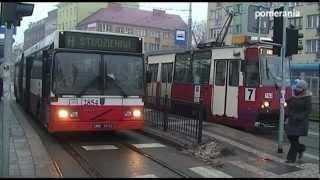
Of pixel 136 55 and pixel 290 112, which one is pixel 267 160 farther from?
pixel 136 55

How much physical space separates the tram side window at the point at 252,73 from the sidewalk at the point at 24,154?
651 cm

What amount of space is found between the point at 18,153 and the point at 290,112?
18.8ft

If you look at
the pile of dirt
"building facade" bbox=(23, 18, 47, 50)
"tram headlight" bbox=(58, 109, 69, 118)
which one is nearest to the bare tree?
"building facade" bbox=(23, 18, 47, 50)

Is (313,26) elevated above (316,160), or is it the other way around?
(313,26)

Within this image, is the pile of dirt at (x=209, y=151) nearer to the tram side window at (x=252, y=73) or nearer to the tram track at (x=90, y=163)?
the tram track at (x=90, y=163)

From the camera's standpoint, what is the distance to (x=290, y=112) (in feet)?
39.8

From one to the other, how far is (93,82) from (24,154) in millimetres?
2857

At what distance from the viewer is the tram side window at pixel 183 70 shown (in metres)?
22.5

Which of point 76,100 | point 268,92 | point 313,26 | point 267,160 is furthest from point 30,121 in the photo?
point 313,26

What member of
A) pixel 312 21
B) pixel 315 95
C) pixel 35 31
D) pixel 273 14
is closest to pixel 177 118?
pixel 273 14

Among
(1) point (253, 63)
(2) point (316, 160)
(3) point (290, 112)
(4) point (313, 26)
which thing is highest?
(4) point (313, 26)

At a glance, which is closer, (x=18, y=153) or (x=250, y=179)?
(x=250, y=179)

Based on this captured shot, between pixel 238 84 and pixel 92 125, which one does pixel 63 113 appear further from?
pixel 238 84

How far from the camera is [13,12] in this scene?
879cm
